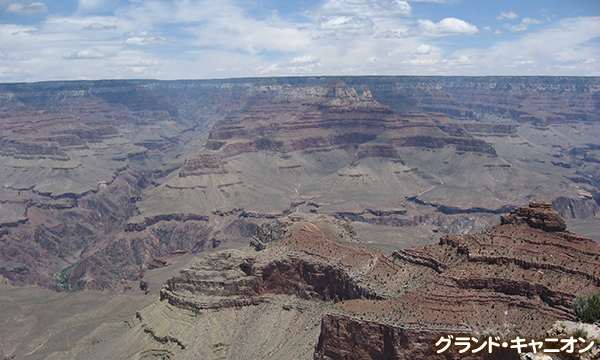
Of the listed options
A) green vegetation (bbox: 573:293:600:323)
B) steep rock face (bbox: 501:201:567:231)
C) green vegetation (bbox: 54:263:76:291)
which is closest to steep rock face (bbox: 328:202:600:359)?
steep rock face (bbox: 501:201:567:231)

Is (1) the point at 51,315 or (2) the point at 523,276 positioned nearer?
(2) the point at 523,276

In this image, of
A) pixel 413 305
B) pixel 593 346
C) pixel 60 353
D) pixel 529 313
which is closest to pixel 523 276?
pixel 529 313

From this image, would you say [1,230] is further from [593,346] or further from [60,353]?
[593,346]

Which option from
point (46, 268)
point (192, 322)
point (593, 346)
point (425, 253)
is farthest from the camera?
point (46, 268)

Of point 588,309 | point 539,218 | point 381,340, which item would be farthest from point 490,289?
point 588,309

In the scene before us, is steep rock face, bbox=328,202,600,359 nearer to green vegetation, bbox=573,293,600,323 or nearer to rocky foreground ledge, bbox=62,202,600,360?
rocky foreground ledge, bbox=62,202,600,360

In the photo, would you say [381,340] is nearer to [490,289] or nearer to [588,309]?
[490,289]

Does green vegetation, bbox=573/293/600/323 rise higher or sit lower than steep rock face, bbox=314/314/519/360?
higher
